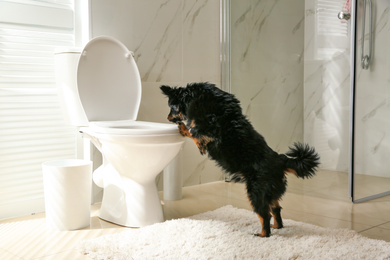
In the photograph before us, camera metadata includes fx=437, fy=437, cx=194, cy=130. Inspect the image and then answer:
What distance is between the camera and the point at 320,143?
2.71 metres

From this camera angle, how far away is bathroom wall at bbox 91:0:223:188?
260cm

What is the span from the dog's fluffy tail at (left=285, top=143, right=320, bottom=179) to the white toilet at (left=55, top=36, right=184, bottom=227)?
1.73ft

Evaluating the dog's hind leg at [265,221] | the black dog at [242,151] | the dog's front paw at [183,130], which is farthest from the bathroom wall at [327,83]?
the dog's front paw at [183,130]

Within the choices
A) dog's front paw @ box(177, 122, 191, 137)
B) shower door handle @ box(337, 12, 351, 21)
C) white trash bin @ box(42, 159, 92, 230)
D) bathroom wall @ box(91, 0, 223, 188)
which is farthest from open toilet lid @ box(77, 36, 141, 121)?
shower door handle @ box(337, 12, 351, 21)

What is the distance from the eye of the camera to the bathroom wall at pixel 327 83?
8.46 ft

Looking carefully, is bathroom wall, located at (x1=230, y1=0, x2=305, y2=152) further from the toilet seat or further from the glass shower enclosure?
the toilet seat

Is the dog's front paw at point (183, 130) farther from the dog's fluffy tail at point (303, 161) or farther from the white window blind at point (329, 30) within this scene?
the white window blind at point (329, 30)

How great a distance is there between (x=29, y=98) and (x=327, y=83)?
1.71 meters

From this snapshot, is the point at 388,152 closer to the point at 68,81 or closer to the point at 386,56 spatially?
the point at 386,56

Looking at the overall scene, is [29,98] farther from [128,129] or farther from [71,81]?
[128,129]

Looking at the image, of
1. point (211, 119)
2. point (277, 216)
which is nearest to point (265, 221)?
point (277, 216)

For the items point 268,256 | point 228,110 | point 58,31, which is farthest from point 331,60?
point 58,31

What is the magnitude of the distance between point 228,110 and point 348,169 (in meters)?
1.08

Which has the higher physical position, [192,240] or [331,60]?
[331,60]
